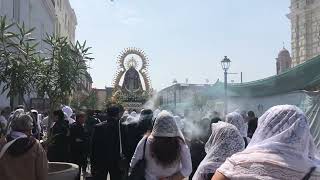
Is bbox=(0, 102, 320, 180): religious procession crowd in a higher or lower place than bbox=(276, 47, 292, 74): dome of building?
lower

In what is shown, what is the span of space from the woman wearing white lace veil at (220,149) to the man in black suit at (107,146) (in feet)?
12.8

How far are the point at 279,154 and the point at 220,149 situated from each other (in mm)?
1992

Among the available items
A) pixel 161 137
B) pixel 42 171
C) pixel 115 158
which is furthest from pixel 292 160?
pixel 115 158

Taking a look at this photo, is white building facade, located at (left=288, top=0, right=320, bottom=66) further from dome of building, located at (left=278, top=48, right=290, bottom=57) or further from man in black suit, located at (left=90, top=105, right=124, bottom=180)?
man in black suit, located at (left=90, top=105, right=124, bottom=180)

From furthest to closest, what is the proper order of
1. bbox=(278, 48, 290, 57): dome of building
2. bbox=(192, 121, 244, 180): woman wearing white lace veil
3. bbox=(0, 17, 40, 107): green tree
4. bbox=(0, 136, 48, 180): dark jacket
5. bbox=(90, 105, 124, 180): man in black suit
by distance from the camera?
bbox=(278, 48, 290, 57): dome of building, bbox=(90, 105, 124, 180): man in black suit, bbox=(0, 17, 40, 107): green tree, bbox=(0, 136, 48, 180): dark jacket, bbox=(192, 121, 244, 180): woman wearing white lace veil

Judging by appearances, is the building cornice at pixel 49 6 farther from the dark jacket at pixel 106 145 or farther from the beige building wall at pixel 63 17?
the dark jacket at pixel 106 145

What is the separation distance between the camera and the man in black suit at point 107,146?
349 inches

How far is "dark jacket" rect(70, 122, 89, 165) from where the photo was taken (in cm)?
1065

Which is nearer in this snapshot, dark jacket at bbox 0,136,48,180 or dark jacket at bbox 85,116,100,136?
dark jacket at bbox 0,136,48,180

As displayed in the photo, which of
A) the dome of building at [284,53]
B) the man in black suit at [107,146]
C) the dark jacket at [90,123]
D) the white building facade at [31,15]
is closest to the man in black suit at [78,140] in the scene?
the dark jacket at [90,123]

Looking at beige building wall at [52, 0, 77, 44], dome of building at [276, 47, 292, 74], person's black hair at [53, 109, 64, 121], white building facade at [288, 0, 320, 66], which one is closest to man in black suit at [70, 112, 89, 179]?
person's black hair at [53, 109, 64, 121]

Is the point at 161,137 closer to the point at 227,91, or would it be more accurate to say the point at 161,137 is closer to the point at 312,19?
the point at 227,91

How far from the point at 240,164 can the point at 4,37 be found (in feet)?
17.3

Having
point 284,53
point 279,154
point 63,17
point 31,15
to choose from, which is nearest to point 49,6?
Answer: point 31,15
